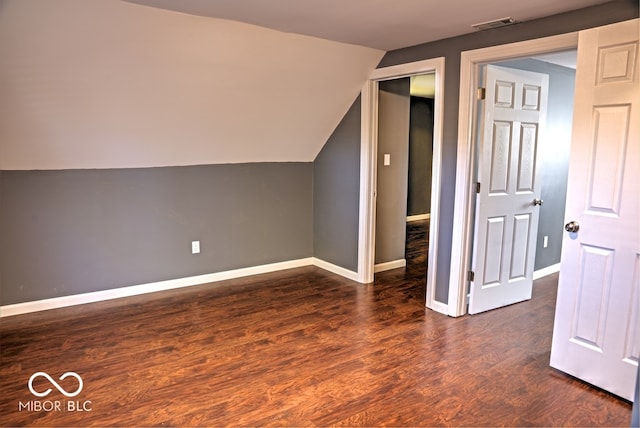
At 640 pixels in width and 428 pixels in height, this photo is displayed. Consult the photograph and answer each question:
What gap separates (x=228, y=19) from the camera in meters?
2.88

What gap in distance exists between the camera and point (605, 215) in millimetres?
2346

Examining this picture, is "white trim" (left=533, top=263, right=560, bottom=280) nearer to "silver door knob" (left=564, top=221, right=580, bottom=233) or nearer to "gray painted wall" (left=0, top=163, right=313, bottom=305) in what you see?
"silver door knob" (left=564, top=221, right=580, bottom=233)

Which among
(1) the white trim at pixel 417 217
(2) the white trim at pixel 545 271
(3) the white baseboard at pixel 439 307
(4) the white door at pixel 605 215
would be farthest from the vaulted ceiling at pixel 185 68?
(1) the white trim at pixel 417 217

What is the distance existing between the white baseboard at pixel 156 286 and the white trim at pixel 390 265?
0.37 metres

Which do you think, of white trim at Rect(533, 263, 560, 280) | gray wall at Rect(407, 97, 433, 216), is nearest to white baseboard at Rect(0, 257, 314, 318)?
white trim at Rect(533, 263, 560, 280)

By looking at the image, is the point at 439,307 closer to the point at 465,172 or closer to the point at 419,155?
the point at 465,172

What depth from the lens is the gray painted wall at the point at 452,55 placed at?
2568 mm

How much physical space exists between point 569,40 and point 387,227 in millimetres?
2503

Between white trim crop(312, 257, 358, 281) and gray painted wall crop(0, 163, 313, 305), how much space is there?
18cm

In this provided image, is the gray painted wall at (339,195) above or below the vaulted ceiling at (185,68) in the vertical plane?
below

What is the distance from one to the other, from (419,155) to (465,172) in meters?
4.44

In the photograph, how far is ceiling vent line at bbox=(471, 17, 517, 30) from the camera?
2.76 metres

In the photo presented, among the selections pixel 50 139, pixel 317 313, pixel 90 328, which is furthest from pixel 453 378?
pixel 50 139

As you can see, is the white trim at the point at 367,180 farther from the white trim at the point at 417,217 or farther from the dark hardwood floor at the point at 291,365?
the white trim at the point at 417,217
